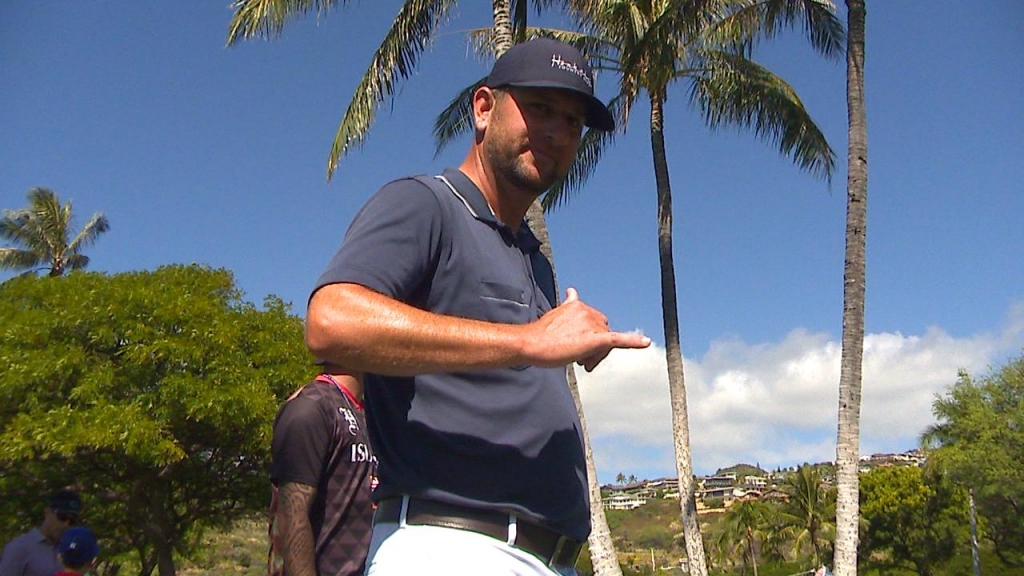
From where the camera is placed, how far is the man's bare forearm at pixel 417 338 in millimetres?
1436

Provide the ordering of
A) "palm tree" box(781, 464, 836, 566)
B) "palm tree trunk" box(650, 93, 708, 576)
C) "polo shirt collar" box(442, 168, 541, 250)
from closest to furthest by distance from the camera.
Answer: "polo shirt collar" box(442, 168, 541, 250), "palm tree trunk" box(650, 93, 708, 576), "palm tree" box(781, 464, 836, 566)

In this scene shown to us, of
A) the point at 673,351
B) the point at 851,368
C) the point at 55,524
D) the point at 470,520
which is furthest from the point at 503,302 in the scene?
the point at 673,351

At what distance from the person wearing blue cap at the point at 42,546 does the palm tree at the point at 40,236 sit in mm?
32570

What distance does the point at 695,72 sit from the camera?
16.8 m

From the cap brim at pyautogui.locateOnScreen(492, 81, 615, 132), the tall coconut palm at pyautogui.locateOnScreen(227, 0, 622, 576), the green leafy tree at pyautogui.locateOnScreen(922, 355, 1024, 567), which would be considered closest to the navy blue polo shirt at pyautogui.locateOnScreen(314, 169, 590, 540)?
the cap brim at pyautogui.locateOnScreen(492, 81, 615, 132)

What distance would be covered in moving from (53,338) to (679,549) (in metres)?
106

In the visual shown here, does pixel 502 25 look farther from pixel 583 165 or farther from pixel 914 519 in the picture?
pixel 914 519

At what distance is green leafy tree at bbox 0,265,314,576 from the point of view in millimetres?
17391

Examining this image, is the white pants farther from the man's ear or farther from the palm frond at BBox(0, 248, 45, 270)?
the palm frond at BBox(0, 248, 45, 270)

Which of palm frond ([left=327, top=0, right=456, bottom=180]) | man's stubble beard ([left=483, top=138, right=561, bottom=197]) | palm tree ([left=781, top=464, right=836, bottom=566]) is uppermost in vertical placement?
palm frond ([left=327, top=0, right=456, bottom=180])

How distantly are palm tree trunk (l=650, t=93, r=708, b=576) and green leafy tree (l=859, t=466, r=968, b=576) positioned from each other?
40560 millimetres

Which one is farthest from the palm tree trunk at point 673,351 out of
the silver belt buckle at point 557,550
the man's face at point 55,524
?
the silver belt buckle at point 557,550

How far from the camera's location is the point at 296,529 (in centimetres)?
288

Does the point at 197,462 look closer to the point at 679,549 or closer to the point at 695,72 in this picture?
the point at 695,72
